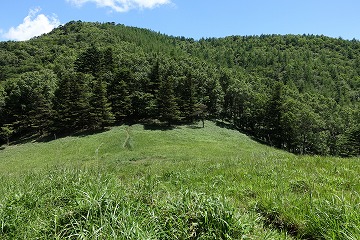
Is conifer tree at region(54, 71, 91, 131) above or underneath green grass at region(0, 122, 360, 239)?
underneath

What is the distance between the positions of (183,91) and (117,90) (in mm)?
19462

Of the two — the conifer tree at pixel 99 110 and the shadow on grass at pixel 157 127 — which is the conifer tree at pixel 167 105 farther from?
the conifer tree at pixel 99 110

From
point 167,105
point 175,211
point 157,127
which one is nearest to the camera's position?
point 175,211

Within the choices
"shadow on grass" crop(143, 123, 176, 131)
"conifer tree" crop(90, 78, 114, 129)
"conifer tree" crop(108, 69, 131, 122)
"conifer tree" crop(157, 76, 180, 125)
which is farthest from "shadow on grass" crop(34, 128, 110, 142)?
"conifer tree" crop(157, 76, 180, 125)

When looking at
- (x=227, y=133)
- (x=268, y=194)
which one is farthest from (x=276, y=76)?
(x=268, y=194)

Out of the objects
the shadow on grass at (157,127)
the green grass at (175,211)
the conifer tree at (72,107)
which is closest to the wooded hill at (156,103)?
the conifer tree at (72,107)

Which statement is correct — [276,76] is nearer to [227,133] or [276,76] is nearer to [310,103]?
[310,103]

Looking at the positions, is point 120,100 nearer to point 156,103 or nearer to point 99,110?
point 99,110

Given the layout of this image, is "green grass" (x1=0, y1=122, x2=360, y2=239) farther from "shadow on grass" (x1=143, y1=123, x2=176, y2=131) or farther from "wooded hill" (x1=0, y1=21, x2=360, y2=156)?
"wooded hill" (x1=0, y1=21, x2=360, y2=156)

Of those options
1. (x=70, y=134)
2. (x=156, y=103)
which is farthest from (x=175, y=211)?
(x=156, y=103)

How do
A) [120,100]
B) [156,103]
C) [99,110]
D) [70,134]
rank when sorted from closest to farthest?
[70,134] < [99,110] < [156,103] < [120,100]

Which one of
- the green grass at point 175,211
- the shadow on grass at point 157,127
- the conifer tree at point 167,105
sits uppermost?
the green grass at point 175,211

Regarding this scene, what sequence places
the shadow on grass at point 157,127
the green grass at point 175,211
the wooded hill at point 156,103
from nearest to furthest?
the green grass at point 175,211 < the shadow on grass at point 157,127 < the wooded hill at point 156,103

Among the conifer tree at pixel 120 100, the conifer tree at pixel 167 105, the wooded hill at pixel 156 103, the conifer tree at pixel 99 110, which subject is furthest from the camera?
the conifer tree at pixel 120 100
